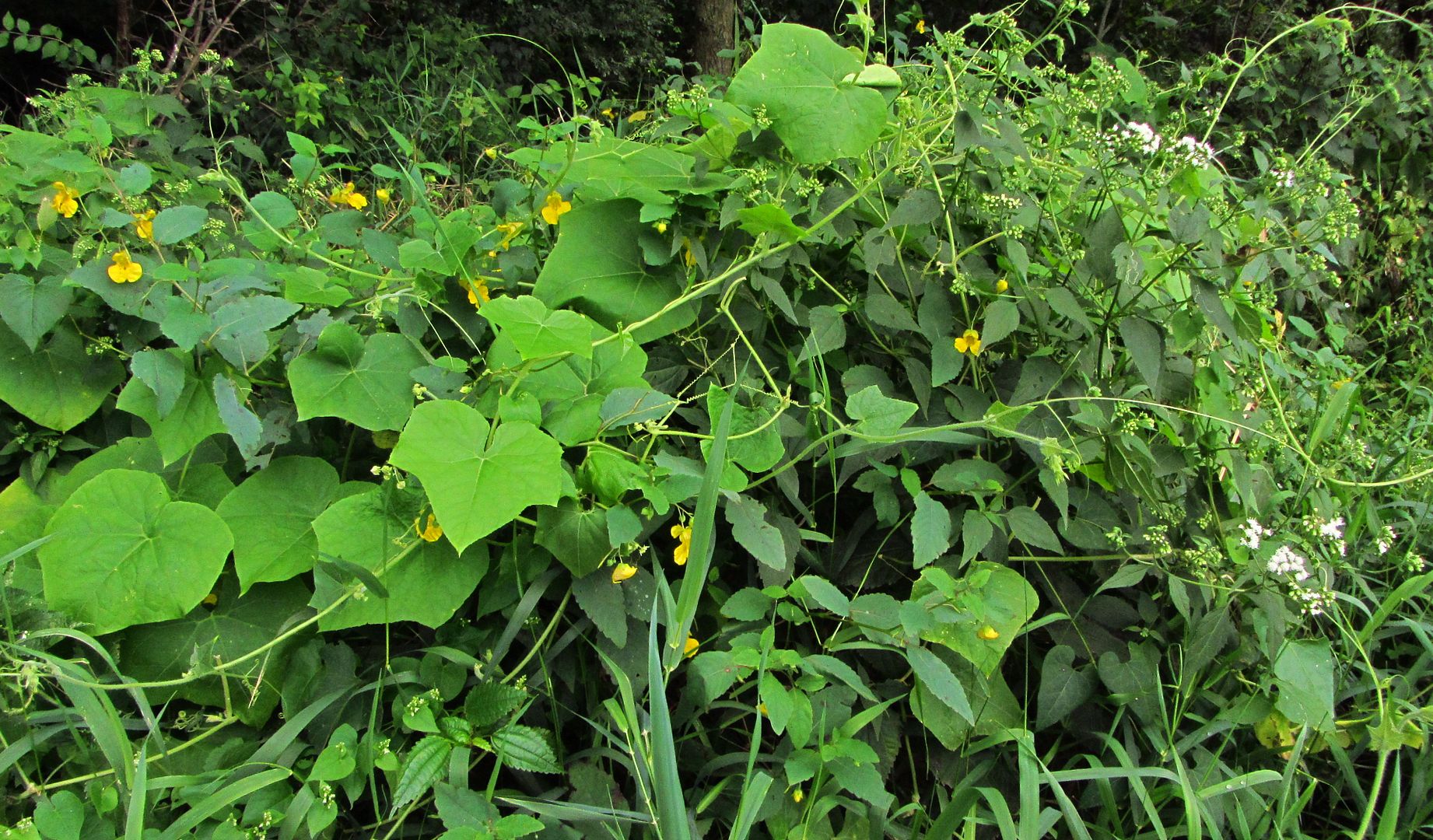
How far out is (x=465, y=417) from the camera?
4.06 ft

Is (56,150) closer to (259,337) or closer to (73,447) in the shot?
(73,447)

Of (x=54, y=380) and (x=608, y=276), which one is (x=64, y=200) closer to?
(x=54, y=380)

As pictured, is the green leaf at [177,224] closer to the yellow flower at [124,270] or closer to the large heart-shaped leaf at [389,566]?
the yellow flower at [124,270]

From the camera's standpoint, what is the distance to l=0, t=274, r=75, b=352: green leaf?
1.35m

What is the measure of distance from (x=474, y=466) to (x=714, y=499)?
344mm

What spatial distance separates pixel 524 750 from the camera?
1212mm

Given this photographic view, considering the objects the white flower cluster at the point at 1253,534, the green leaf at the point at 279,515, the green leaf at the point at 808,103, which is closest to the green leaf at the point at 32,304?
the green leaf at the point at 279,515

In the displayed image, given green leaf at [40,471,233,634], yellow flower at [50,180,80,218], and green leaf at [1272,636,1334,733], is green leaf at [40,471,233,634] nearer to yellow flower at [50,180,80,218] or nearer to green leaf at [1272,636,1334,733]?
yellow flower at [50,180,80,218]

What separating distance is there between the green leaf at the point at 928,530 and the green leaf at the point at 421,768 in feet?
2.35

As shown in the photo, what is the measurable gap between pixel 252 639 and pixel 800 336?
3.31 feet

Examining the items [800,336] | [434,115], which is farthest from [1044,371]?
[434,115]

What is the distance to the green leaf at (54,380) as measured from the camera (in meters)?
1.41

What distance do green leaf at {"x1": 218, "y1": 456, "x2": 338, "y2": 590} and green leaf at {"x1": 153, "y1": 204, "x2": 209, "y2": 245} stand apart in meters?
0.39

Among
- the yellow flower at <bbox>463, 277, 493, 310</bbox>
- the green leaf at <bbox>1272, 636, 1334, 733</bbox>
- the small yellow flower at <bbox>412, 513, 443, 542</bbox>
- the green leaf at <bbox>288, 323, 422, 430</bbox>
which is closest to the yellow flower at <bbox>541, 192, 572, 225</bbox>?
the yellow flower at <bbox>463, 277, 493, 310</bbox>
